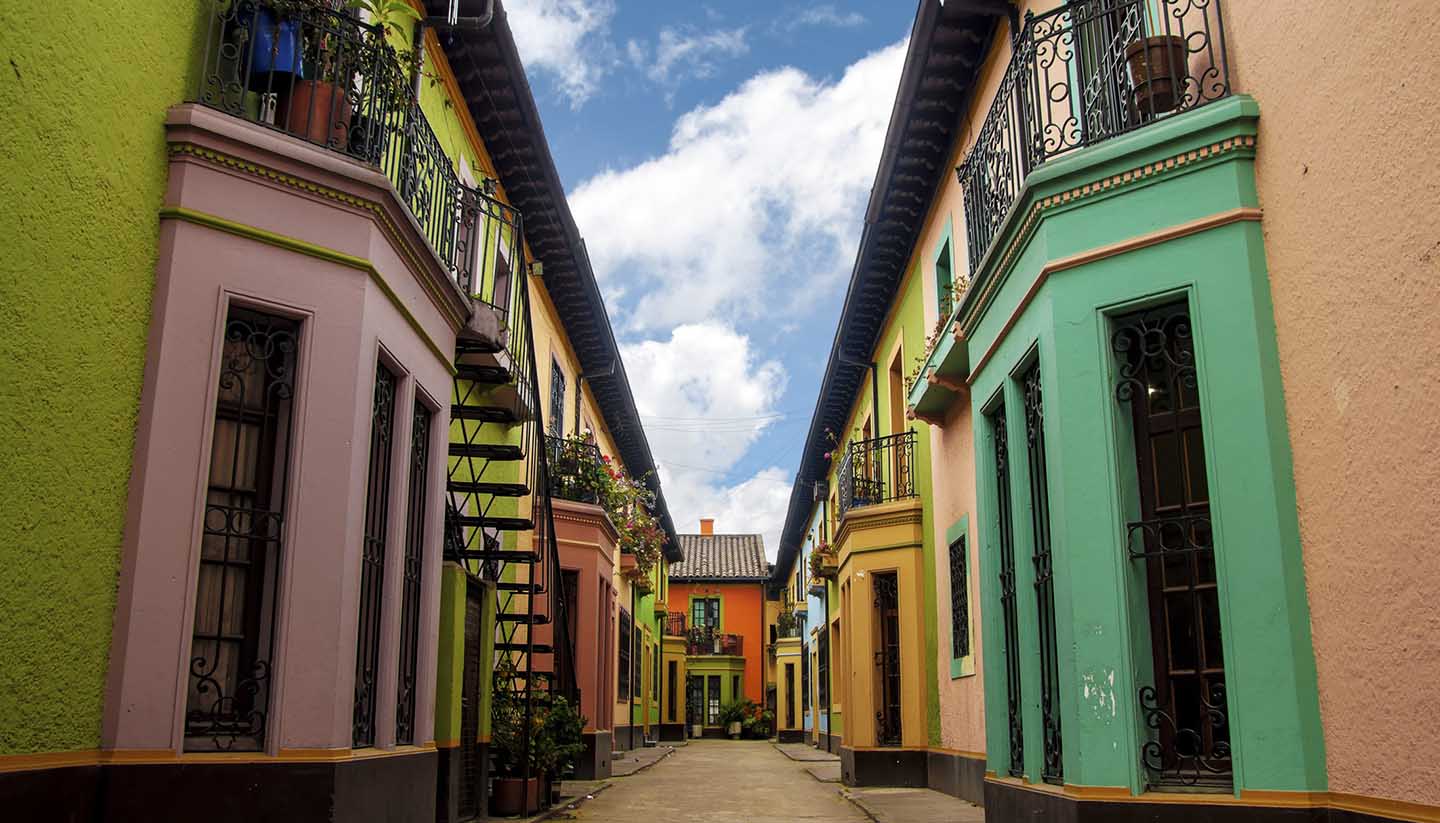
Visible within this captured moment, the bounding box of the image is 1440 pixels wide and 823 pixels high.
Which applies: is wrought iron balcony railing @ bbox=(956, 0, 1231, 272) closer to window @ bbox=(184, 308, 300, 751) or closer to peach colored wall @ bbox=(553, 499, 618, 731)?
window @ bbox=(184, 308, 300, 751)

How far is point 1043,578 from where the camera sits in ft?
24.4

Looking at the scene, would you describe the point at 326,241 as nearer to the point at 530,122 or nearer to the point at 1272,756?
the point at 1272,756

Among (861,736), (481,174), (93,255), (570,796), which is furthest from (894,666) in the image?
(93,255)

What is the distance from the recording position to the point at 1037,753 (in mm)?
7363

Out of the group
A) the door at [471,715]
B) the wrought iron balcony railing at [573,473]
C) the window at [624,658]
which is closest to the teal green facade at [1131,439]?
the door at [471,715]

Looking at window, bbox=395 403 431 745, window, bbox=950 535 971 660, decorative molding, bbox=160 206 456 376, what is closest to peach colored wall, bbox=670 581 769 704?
window, bbox=950 535 971 660

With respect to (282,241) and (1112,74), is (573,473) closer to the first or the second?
(282,241)

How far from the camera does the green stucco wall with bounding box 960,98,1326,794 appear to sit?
575cm

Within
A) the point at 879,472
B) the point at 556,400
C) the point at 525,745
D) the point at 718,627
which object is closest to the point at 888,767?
the point at 879,472

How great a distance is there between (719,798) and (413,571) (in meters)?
8.09

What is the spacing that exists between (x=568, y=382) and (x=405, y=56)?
41.4 ft

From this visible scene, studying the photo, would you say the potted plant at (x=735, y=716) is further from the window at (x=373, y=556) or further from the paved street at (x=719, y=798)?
the window at (x=373, y=556)

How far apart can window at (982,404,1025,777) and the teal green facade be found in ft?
2.62

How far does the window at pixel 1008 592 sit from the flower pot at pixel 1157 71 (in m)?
2.38
